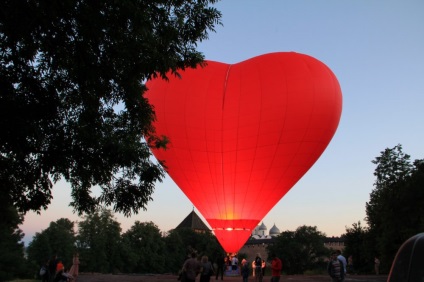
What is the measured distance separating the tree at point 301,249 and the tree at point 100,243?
97.8 feet

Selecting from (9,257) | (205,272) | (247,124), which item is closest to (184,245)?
(9,257)

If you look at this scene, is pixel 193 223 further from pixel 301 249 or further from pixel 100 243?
pixel 100 243

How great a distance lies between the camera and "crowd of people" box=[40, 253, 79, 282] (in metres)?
12.1

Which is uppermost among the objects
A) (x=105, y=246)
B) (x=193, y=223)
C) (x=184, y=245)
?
(x=193, y=223)

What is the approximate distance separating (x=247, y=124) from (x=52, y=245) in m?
54.4

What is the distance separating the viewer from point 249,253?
107938 mm

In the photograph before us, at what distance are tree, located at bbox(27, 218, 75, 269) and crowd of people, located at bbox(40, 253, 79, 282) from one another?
55094 millimetres

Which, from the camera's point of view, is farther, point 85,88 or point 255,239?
point 255,239

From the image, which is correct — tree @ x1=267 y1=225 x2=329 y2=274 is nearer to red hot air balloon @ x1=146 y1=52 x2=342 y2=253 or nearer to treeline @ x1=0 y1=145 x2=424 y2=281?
treeline @ x1=0 y1=145 x2=424 y2=281

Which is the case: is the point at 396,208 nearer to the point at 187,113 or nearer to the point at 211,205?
the point at 211,205

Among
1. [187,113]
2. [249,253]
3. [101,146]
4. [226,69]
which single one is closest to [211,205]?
[187,113]

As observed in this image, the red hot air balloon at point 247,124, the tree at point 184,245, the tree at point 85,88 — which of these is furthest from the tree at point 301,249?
the tree at point 85,88

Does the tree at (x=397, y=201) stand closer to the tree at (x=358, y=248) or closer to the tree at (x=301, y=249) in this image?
the tree at (x=358, y=248)

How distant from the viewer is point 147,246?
7819 centimetres
